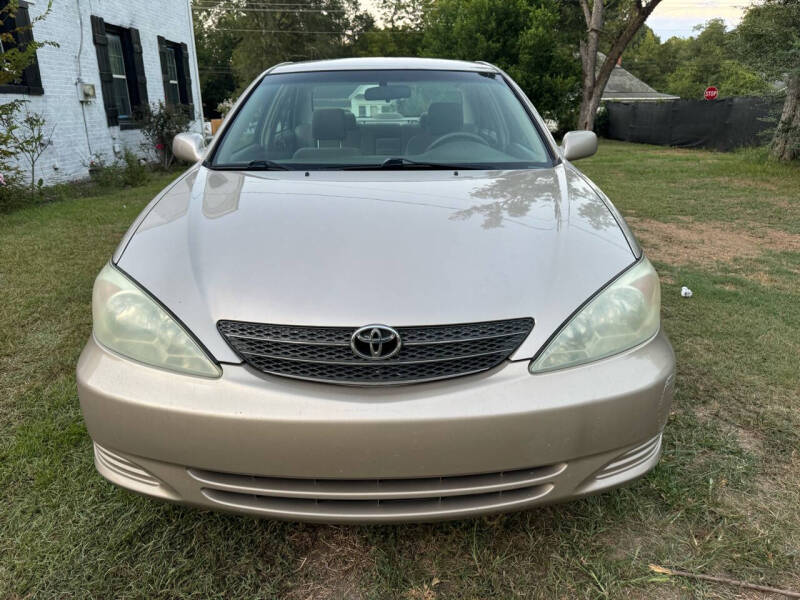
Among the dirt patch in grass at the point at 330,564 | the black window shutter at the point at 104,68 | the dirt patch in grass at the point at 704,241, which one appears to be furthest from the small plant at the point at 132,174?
the dirt patch in grass at the point at 330,564

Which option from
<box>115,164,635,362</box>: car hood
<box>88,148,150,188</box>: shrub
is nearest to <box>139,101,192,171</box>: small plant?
<box>88,148,150,188</box>: shrub

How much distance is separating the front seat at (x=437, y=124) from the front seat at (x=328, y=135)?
280mm

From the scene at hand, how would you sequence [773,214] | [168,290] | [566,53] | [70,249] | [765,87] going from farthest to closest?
[566,53], [765,87], [773,214], [70,249], [168,290]

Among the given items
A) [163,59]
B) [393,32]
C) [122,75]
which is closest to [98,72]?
[122,75]

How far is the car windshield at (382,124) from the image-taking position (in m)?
2.51

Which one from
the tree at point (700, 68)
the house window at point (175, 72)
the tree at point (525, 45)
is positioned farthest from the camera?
the tree at point (700, 68)

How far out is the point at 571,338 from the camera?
4.92ft

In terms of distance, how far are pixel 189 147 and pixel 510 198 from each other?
1714mm

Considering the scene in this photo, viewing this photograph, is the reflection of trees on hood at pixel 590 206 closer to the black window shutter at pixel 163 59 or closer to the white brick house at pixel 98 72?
the white brick house at pixel 98 72

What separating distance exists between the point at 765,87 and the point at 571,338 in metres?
11.8

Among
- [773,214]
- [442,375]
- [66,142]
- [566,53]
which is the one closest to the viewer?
[442,375]

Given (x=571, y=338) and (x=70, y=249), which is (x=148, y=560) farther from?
(x=70, y=249)

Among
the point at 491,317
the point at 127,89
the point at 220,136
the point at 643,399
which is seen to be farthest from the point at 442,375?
the point at 127,89

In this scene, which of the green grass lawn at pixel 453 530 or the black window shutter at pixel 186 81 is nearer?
the green grass lawn at pixel 453 530
